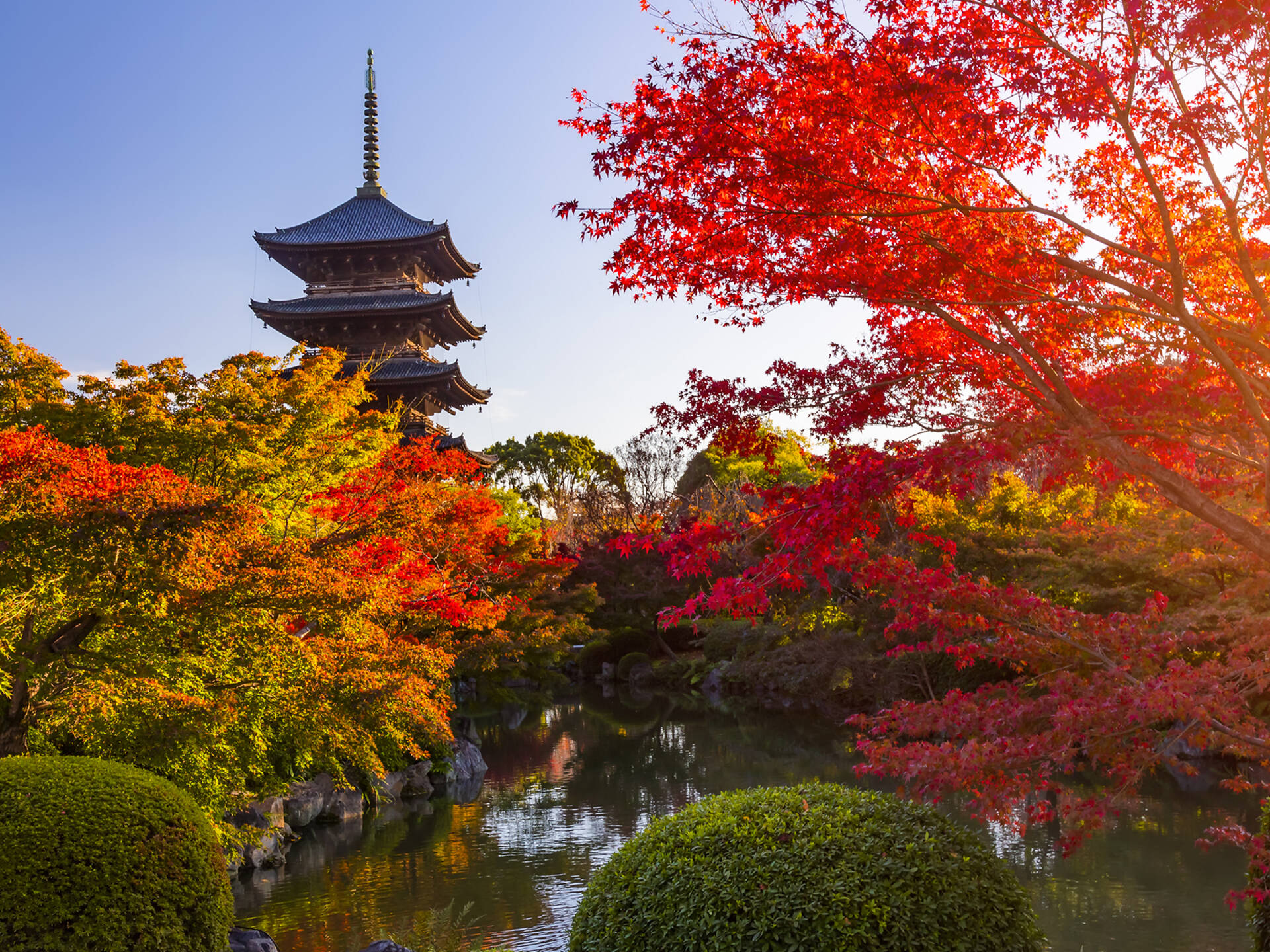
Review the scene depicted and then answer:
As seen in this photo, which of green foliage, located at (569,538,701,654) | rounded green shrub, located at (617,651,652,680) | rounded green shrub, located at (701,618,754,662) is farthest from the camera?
green foliage, located at (569,538,701,654)

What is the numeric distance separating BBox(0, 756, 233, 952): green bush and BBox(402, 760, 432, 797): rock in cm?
800

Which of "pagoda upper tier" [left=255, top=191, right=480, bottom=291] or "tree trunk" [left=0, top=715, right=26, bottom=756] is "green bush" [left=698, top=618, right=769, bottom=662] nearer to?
"pagoda upper tier" [left=255, top=191, right=480, bottom=291]

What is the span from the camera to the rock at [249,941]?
6.23m

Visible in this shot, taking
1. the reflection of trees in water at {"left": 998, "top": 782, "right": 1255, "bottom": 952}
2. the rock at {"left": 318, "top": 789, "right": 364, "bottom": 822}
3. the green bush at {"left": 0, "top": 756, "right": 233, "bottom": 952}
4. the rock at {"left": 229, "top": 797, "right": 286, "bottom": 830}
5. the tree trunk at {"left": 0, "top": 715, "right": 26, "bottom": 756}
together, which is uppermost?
the tree trunk at {"left": 0, "top": 715, "right": 26, "bottom": 756}

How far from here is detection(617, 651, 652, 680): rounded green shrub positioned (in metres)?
31.8

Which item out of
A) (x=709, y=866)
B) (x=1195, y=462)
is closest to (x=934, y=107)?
(x=1195, y=462)

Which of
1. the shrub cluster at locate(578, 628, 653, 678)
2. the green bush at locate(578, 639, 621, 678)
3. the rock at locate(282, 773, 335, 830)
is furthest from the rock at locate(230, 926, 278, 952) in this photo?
the green bush at locate(578, 639, 621, 678)

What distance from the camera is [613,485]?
4675 centimetres

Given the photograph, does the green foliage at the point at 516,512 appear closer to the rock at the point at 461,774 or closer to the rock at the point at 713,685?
the rock at the point at 713,685

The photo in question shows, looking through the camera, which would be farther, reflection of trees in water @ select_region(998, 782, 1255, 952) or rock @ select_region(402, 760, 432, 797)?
rock @ select_region(402, 760, 432, 797)

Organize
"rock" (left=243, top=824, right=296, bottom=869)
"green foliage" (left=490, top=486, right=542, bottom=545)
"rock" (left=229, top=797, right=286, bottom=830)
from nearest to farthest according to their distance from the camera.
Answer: "rock" (left=243, top=824, right=296, bottom=869), "rock" (left=229, top=797, right=286, bottom=830), "green foliage" (left=490, top=486, right=542, bottom=545)

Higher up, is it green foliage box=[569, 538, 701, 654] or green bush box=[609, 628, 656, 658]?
green foliage box=[569, 538, 701, 654]

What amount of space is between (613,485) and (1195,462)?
136ft

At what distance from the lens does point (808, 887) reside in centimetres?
402
